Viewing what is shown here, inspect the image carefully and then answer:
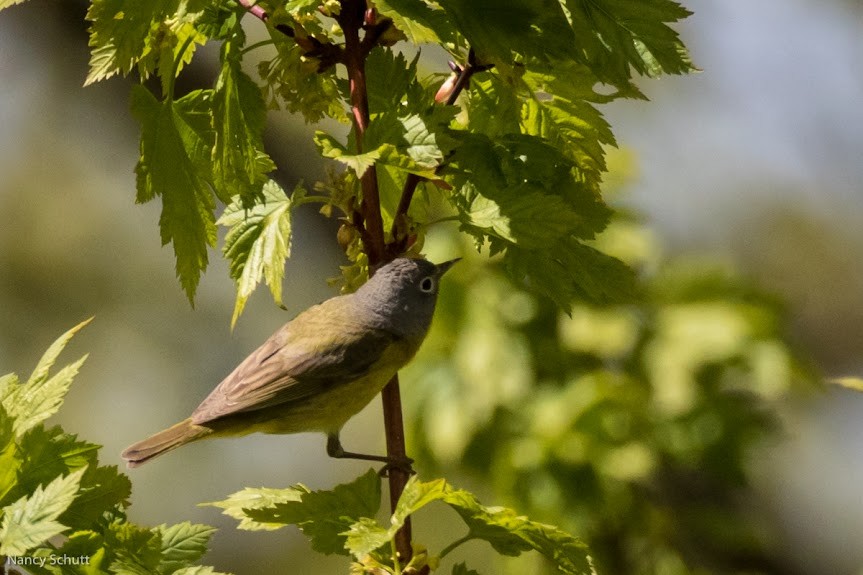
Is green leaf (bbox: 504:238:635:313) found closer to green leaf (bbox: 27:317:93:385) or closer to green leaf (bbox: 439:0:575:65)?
green leaf (bbox: 439:0:575:65)

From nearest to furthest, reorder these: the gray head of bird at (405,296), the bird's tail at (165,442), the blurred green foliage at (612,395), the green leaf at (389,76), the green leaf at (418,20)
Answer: the green leaf at (418,20) < the green leaf at (389,76) < the gray head of bird at (405,296) < the bird's tail at (165,442) < the blurred green foliage at (612,395)

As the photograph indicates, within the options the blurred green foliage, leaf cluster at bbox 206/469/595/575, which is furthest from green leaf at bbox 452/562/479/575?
the blurred green foliage

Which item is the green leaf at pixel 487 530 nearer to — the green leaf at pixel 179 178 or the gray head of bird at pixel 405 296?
the green leaf at pixel 179 178

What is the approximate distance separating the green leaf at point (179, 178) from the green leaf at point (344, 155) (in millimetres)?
275

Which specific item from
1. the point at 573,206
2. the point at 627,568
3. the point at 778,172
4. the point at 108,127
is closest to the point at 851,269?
the point at 778,172

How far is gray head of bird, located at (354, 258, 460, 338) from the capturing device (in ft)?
8.27

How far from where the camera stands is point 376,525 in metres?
1.68

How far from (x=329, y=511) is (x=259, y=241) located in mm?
490

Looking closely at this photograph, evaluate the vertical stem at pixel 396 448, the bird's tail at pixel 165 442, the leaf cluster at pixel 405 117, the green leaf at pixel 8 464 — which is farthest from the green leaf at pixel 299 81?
the bird's tail at pixel 165 442

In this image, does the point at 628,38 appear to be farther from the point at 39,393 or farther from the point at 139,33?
the point at 39,393

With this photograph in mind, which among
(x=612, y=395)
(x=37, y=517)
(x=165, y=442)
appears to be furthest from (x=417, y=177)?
(x=612, y=395)

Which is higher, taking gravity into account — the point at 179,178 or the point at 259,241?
the point at 179,178

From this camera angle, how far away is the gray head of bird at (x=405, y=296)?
252 cm

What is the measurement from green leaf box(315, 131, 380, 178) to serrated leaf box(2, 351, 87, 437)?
591mm
